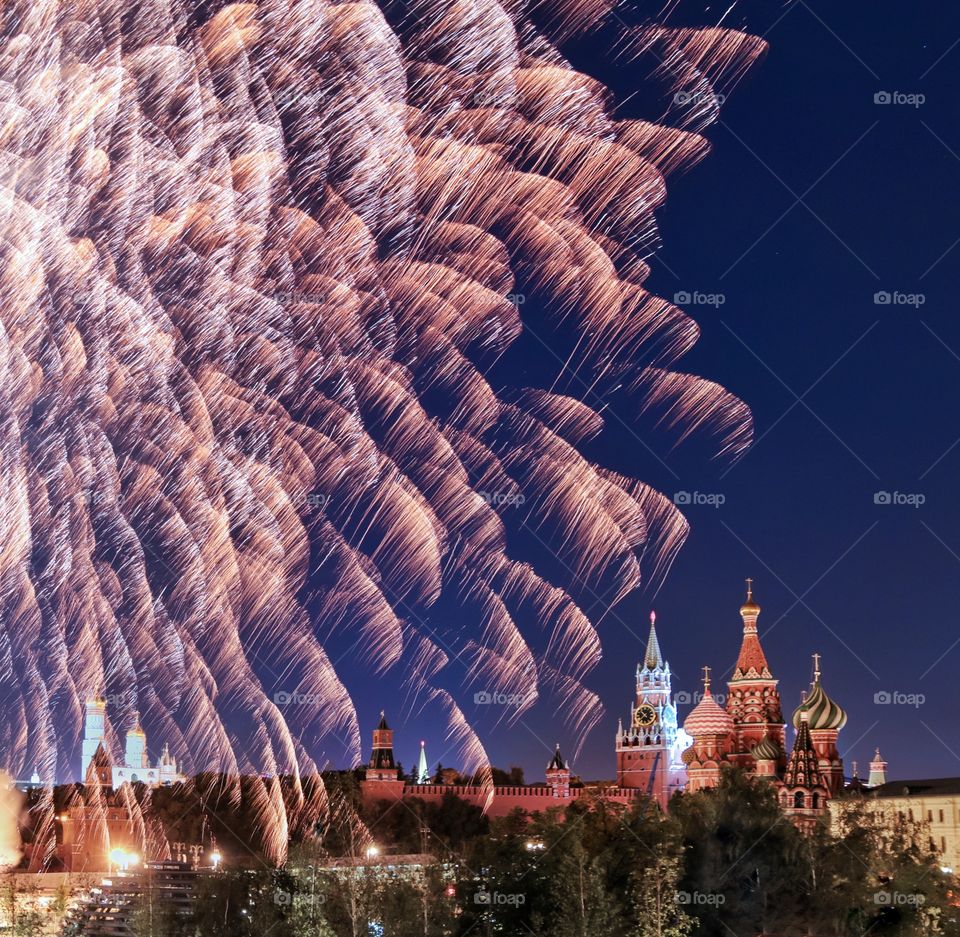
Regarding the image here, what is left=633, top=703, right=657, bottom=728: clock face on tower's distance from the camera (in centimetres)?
8081

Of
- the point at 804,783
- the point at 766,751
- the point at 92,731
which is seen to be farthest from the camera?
the point at 92,731

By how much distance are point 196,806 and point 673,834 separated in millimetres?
28820

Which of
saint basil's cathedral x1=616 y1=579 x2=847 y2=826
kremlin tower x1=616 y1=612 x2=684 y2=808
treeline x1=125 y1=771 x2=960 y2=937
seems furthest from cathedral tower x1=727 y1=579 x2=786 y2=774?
treeline x1=125 y1=771 x2=960 y2=937

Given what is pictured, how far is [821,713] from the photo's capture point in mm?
68188

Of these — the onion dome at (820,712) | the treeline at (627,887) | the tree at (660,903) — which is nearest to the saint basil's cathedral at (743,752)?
the onion dome at (820,712)

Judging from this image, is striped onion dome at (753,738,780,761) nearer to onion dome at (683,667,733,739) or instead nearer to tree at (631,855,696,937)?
onion dome at (683,667,733,739)

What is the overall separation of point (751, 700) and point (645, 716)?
12181 millimetres

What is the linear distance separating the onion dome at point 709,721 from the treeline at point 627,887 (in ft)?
79.8

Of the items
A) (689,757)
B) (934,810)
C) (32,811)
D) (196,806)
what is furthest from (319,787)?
(934,810)

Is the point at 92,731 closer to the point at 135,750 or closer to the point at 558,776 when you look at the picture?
the point at 135,750

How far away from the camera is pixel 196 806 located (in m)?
62.2

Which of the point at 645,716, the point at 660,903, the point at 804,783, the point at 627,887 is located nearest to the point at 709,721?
the point at 804,783

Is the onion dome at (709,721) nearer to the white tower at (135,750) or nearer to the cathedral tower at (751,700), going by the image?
the cathedral tower at (751,700)

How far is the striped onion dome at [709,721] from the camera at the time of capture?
68625 mm
